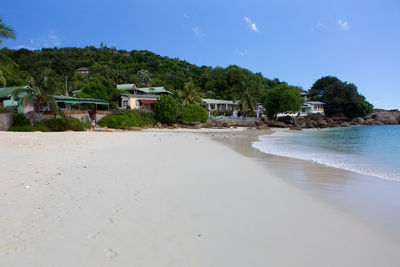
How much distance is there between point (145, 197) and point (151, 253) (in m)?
2.04

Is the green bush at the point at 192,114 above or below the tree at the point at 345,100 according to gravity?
below

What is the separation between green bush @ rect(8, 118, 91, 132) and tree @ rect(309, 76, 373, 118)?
65.4m

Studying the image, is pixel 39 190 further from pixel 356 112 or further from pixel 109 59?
pixel 109 59

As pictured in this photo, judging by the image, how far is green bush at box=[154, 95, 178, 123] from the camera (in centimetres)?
3650

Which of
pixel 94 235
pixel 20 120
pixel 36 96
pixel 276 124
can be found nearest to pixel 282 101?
pixel 276 124

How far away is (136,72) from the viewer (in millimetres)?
76000

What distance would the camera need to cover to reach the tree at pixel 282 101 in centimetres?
4822

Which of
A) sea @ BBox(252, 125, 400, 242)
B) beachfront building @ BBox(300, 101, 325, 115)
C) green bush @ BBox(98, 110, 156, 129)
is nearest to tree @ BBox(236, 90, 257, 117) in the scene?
green bush @ BBox(98, 110, 156, 129)

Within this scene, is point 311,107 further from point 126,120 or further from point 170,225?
point 170,225

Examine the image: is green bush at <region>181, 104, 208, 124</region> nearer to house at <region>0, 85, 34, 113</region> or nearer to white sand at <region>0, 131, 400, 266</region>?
house at <region>0, 85, 34, 113</region>

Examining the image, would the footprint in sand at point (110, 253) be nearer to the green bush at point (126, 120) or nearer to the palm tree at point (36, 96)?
the palm tree at point (36, 96)

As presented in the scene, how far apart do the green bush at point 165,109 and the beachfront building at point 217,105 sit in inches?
648

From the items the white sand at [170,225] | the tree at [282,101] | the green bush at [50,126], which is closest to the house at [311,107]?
the tree at [282,101]

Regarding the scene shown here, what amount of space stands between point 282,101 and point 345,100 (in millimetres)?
28017
